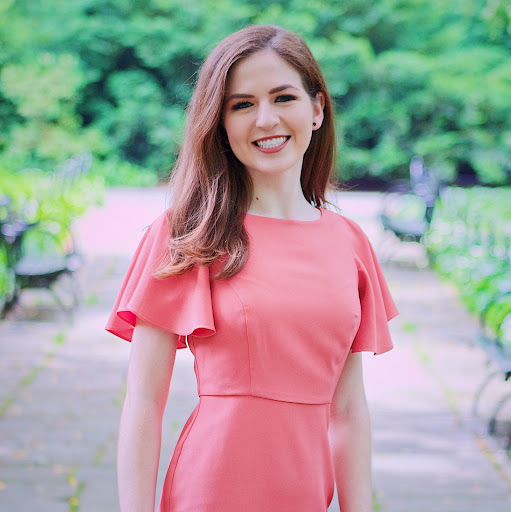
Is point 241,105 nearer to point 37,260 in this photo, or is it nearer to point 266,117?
point 266,117

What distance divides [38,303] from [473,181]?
1500 centimetres

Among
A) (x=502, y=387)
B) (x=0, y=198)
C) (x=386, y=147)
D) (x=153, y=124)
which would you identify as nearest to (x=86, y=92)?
(x=153, y=124)

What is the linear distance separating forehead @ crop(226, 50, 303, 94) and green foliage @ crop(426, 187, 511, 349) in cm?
364

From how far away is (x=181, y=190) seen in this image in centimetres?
166

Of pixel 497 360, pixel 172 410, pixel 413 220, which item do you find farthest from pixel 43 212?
pixel 497 360

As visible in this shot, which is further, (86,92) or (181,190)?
(86,92)

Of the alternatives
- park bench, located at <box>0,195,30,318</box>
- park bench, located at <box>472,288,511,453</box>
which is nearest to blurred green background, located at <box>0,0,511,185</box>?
park bench, located at <box>0,195,30,318</box>

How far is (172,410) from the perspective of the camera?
489cm

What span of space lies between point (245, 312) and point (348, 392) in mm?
367

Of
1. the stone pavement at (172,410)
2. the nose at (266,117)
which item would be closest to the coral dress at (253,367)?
the nose at (266,117)

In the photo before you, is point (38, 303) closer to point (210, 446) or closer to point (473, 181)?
point (210, 446)

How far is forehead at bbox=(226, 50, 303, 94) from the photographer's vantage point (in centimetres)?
160

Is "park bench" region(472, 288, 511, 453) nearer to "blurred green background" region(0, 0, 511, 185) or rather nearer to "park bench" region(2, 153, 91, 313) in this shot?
"park bench" region(2, 153, 91, 313)

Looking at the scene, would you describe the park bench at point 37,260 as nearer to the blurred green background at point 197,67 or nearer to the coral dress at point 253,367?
the coral dress at point 253,367
